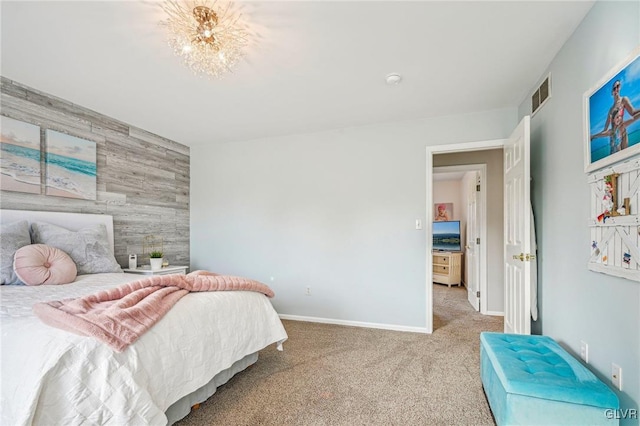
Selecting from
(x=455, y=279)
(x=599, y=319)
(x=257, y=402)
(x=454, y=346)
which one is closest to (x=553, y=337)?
(x=599, y=319)

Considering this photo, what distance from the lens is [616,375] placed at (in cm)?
149

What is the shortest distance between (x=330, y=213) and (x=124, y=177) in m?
2.49

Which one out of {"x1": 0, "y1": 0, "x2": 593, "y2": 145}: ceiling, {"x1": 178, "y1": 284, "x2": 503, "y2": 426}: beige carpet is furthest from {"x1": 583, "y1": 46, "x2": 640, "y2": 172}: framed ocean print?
{"x1": 178, "y1": 284, "x2": 503, "y2": 426}: beige carpet

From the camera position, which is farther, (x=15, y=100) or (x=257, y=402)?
(x=15, y=100)

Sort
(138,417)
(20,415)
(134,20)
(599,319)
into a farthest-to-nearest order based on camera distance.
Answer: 1. (134,20)
2. (599,319)
3. (138,417)
4. (20,415)

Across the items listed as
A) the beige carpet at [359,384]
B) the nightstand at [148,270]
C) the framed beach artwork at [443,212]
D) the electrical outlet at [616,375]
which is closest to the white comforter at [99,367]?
the beige carpet at [359,384]

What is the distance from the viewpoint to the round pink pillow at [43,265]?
7.34 ft

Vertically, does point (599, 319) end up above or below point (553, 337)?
above

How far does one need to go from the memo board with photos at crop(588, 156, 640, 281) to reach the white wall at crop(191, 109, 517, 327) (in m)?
1.85

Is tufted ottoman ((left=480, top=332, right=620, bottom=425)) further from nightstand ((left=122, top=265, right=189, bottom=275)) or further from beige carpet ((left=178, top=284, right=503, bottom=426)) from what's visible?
nightstand ((left=122, top=265, right=189, bottom=275))

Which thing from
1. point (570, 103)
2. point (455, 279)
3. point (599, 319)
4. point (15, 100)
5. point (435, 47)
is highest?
point (435, 47)

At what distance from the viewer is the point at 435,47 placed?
216 cm

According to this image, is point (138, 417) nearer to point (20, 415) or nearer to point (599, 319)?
point (20, 415)

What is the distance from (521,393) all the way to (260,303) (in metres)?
1.75
